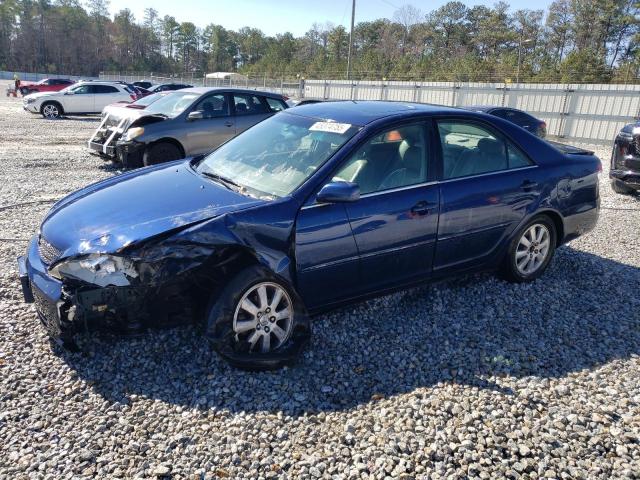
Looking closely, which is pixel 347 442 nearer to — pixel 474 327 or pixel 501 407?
pixel 501 407

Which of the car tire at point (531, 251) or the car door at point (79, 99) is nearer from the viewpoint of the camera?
the car tire at point (531, 251)

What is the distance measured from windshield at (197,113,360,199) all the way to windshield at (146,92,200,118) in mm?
5371

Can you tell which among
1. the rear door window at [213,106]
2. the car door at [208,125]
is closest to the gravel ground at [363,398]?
the car door at [208,125]

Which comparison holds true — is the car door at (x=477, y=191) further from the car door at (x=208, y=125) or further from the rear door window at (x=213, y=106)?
the rear door window at (x=213, y=106)

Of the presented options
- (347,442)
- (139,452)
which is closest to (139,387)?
(139,452)

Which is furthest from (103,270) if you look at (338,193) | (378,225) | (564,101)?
(564,101)

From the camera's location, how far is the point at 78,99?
2094cm

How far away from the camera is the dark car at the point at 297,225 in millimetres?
2898

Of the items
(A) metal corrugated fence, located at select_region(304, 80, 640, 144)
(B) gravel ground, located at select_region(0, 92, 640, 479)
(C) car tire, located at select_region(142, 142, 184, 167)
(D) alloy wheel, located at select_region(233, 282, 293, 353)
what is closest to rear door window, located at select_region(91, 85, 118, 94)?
(C) car tire, located at select_region(142, 142, 184, 167)

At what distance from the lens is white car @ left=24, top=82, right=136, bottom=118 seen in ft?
67.9

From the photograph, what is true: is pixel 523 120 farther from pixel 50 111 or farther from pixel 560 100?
pixel 50 111

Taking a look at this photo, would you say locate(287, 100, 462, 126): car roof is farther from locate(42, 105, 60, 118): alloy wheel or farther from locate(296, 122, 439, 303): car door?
locate(42, 105, 60, 118): alloy wheel

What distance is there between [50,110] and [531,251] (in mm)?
21454

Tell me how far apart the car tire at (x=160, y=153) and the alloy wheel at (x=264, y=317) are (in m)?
6.35
